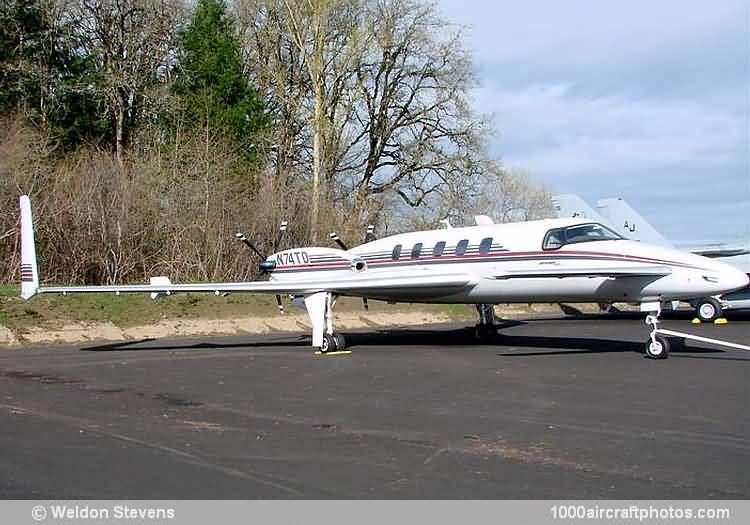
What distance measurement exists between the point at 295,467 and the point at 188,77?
1510 inches

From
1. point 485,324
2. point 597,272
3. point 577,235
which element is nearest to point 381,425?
point 597,272

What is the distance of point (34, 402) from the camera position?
11281mm

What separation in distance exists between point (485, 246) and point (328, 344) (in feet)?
13.0

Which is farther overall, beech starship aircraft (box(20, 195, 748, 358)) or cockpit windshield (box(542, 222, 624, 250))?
cockpit windshield (box(542, 222, 624, 250))

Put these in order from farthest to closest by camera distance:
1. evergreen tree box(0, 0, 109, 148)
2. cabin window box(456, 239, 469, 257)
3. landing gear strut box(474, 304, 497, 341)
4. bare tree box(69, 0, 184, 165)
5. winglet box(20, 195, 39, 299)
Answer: bare tree box(69, 0, 184, 165) < evergreen tree box(0, 0, 109, 148) < landing gear strut box(474, 304, 497, 341) < winglet box(20, 195, 39, 299) < cabin window box(456, 239, 469, 257)

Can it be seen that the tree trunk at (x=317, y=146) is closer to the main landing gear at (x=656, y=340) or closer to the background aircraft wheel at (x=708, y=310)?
the background aircraft wheel at (x=708, y=310)

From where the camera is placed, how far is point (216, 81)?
42.7m

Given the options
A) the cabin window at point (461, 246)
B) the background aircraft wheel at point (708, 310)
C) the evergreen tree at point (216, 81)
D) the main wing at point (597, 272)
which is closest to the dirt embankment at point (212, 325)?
the background aircraft wheel at point (708, 310)

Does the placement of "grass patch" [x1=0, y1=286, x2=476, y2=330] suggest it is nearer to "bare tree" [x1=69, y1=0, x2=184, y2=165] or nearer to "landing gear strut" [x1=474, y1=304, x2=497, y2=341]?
"landing gear strut" [x1=474, y1=304, x2=497, y2=341]

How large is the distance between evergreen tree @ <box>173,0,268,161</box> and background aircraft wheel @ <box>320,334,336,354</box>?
2434 cm

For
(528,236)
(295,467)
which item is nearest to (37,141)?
(528,236)

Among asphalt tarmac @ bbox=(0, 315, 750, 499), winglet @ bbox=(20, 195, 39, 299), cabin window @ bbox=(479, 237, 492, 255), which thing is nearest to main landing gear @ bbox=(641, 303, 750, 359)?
asphalt tarmac @ bbox=(0, 315, 750, 499)

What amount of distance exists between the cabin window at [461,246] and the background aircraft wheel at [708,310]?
1131 centimetres

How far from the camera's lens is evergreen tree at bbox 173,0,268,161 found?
1640 inches
